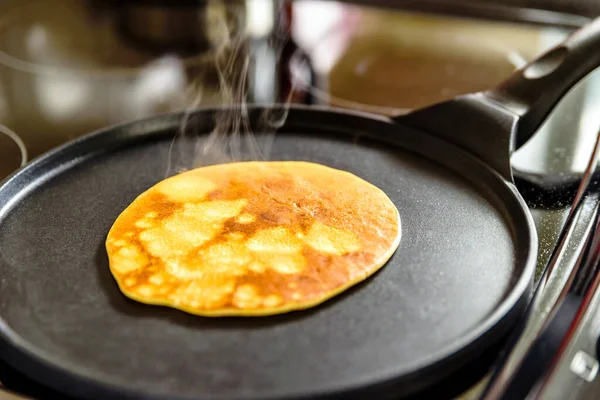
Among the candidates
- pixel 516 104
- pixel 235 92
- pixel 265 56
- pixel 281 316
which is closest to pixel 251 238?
pixel 281 316

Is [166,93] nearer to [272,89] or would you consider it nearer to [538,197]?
[272,89]

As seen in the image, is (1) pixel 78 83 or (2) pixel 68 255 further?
(1) pixel 78 83

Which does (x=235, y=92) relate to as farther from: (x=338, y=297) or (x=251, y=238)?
(x=338, y=297)

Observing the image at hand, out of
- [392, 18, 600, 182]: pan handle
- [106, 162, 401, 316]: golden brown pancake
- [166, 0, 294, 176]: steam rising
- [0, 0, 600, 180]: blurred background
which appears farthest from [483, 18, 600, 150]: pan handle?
[166, 0, 294, 176]: steam rising

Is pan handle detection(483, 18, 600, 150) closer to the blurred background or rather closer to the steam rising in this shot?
the blurred background

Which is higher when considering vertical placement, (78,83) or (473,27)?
(473,27)

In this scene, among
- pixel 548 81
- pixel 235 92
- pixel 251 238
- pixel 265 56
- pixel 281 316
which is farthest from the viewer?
pixel 265 56

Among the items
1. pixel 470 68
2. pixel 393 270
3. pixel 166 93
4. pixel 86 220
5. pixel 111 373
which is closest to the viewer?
pixel 111 373

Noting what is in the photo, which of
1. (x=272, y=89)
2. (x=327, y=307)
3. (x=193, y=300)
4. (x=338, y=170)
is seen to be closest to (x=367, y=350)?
(x=327, y=307)
